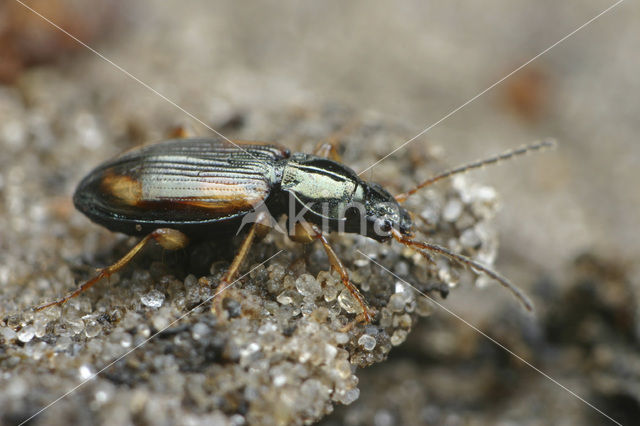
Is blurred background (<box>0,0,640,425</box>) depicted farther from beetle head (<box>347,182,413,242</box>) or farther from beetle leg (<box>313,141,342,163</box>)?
beetle head (<box>347,182,413,242</box>)

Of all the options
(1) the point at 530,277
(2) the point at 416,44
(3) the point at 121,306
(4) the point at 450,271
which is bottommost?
(3) the point at 121,306

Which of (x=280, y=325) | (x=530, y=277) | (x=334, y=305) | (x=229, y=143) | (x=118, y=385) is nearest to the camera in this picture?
(x=118, y=385)

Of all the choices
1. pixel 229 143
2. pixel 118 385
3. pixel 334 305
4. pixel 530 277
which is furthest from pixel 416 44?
pixel 118 385

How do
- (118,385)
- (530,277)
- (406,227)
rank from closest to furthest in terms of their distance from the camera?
(118,385) → (406,227) → (530,277)

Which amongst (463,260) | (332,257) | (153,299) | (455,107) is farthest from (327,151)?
(455,107)

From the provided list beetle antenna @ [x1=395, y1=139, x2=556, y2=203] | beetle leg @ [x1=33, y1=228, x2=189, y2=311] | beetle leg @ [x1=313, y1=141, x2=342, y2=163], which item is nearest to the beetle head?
beetle antenna @ [x1=395, y1=139, x2=556, y2=203]

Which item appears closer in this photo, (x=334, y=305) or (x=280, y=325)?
(x=280, y=325)

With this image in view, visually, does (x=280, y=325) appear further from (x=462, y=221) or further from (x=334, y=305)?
(x=462, y=221)

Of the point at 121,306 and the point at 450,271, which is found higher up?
the point at 450,271
